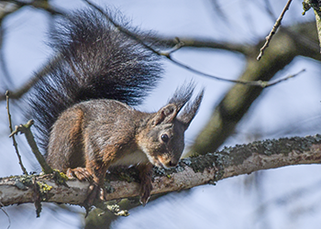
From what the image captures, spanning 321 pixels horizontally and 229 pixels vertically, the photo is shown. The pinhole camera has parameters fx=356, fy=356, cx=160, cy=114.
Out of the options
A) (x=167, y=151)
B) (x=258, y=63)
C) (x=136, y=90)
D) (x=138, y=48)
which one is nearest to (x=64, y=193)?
(x=167, y=151)

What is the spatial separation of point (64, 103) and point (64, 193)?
1.02 metres

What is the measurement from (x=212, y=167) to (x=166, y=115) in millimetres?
396

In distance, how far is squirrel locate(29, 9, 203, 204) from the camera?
1935 millimetres

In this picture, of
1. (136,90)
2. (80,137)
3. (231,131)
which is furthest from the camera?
(231,131)

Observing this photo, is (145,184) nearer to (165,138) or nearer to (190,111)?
(165,138)

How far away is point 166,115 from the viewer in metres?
2.04

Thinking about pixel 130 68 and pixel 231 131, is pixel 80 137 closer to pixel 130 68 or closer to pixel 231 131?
pixel 130 68

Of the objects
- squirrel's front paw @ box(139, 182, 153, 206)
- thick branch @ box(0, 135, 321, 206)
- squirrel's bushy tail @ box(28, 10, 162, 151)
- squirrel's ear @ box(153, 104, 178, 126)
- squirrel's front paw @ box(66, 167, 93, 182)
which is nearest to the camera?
thick branch @ box(0, 135, 321, 206)

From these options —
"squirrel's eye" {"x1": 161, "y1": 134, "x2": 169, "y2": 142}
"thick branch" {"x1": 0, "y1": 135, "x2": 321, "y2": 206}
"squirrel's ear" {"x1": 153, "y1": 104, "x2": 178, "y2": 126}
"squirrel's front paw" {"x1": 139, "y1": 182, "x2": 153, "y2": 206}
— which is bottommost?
"squirrel's front paw" {"x1": 139, "y1": 182, "x2": 153, "y2": 206}

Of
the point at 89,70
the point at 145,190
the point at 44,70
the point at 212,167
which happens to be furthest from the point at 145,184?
the point at 44,70

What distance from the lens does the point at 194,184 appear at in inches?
78.0

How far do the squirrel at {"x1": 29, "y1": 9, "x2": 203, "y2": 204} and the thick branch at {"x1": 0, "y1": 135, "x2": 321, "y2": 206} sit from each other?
67 millimetres

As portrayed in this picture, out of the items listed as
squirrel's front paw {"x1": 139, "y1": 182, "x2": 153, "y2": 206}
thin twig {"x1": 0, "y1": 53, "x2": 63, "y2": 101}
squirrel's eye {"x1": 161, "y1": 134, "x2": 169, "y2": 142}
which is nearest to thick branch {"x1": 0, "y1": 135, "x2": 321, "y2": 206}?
squirrel's front paw {"x1": 139, "y1": 182, "x2": 153, "y2": 206}

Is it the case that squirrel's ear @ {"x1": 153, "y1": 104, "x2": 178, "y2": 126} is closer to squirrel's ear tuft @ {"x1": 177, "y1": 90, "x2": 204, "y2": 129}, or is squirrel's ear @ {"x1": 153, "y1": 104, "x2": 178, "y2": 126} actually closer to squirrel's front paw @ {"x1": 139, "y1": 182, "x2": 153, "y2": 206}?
Answer: squirrel's ear tuft @ {"x1": 177, "y1": 90, "x2": 204, "y2": 129}
